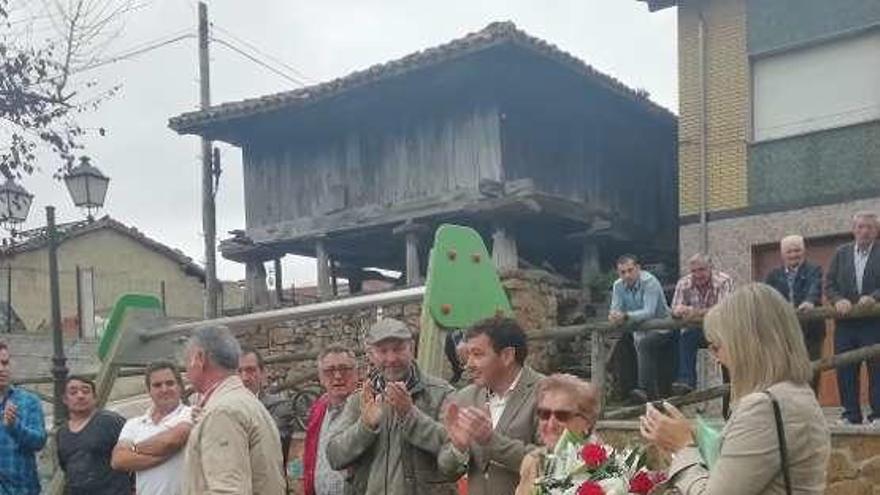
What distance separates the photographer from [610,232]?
16.1m

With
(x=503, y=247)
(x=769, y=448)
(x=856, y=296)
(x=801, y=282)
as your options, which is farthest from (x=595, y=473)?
(x=503, y=247)

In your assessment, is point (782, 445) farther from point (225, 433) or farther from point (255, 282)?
point (255, 282)

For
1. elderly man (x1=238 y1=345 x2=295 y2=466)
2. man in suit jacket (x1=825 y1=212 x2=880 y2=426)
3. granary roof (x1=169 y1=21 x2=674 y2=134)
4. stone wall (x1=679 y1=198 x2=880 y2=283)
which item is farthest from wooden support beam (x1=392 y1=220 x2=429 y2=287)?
elderly man (x1=238 y1=345 x2=295 y2=466)

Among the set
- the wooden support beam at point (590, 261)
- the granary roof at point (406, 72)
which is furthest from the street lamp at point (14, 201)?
the wooden support beam at point (590, 261)

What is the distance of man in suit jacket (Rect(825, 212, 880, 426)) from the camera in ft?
23.2

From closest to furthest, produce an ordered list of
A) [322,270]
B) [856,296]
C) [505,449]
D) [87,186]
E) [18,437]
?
1. [505,449]
2. [18,437]
3. [856,296]
4. [87,186]
5. [322,270]

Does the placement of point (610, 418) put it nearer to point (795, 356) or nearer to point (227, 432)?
point (227, 432)

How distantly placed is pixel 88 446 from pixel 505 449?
284 cm

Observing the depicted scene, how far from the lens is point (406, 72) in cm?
1462

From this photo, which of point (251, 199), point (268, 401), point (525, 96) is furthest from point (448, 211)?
point (268, 401)

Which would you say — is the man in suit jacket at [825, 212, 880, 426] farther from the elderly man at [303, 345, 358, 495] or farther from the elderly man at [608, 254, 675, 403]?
the elderly man at [303, 345, 358, 495]

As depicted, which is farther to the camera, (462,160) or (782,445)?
(462,160)

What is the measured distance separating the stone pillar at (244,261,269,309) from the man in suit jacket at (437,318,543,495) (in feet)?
45.0

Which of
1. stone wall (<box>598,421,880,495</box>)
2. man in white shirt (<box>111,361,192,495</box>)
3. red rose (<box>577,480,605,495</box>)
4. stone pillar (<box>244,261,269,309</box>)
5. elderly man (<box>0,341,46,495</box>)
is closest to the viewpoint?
red rose (<box>577,480,605,495</box>)
